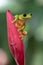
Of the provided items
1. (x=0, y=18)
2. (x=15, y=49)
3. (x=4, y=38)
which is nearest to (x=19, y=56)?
(x=15, y=49)

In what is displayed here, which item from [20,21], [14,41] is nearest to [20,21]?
[20,21]

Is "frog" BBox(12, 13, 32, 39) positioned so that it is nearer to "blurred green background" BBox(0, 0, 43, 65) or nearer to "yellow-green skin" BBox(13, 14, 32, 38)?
"yellow-green skin" BBox(13, 14, 32, 38)

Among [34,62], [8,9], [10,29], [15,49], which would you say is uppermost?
[8,9]

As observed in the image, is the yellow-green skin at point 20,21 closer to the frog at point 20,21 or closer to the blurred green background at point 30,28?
the frog at point 20,21

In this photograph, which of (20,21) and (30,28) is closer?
(20,21)

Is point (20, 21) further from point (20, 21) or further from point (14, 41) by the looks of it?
point (14, 41)

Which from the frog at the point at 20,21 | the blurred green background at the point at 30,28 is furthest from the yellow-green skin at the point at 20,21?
the blurred green background at the point at 30,28

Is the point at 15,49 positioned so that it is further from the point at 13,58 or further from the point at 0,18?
the point at 0,18
